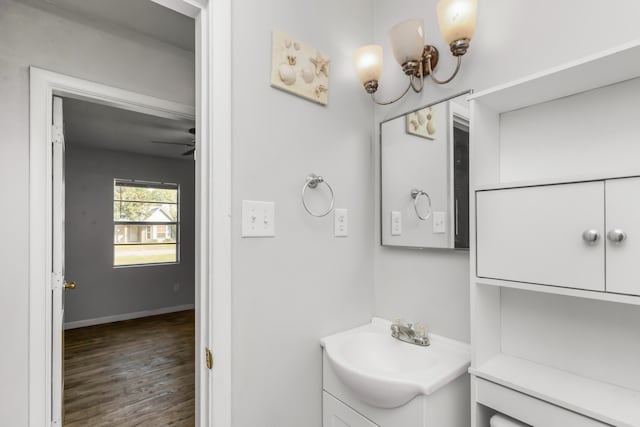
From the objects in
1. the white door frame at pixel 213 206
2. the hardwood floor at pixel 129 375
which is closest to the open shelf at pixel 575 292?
the white door frame at pixel 213 206

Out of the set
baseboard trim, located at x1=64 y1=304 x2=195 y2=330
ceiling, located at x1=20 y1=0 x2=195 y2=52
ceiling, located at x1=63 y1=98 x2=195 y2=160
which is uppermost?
ceiling, located at x1=20 y1=0 x2=195 y2=52

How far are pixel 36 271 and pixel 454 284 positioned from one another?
2.02 m

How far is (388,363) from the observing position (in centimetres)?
130

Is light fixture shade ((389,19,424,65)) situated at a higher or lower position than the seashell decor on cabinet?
higher

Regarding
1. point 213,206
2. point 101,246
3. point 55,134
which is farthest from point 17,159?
point 101,246

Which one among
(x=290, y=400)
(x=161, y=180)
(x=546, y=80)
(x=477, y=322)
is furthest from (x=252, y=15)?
(x=161, y=180)

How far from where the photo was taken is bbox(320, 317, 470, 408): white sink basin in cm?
95

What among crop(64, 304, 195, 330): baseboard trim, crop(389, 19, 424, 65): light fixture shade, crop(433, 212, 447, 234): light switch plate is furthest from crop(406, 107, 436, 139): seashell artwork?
crop(64, 304, 195, 330): baseboard trim

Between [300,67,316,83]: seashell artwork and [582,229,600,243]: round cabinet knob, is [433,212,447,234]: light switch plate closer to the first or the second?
[582,229,600,243]: round cabinet knob

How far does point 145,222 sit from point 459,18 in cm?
519

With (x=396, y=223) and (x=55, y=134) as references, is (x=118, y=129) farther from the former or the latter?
(x=396, y=223)

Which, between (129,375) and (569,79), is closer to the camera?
(569,79)

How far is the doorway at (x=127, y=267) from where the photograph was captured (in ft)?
A: 8.48

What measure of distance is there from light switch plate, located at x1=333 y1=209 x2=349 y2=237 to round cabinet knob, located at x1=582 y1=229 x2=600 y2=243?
85 cm
